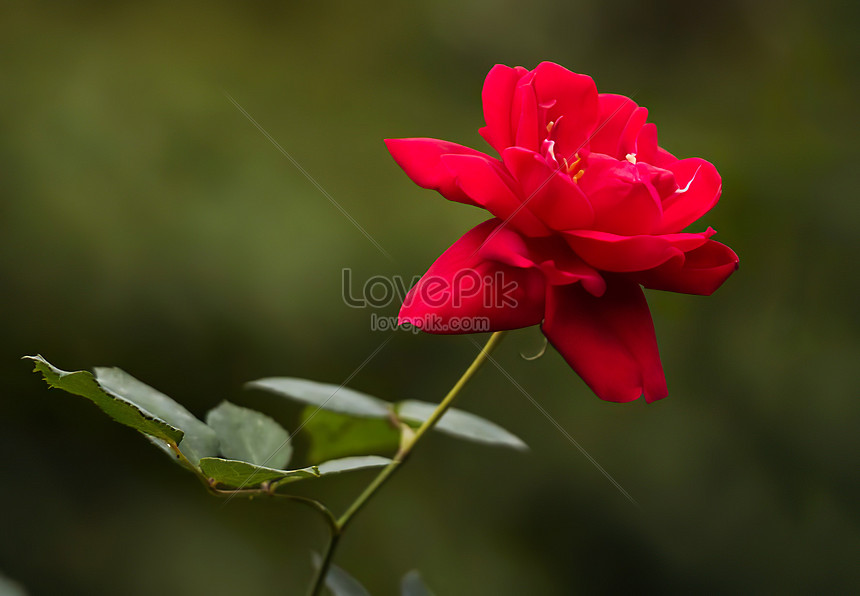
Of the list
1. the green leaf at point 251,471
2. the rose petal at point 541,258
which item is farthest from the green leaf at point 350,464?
the rose petal at point 541,258

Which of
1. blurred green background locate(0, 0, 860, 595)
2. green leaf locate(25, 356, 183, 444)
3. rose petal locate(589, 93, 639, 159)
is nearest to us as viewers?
green leaf locate(25, 356, 183, 444)

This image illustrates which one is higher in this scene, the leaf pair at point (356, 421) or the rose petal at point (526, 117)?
the rose petal at point (526, 117)

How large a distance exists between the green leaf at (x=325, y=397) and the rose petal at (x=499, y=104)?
0.17 metres

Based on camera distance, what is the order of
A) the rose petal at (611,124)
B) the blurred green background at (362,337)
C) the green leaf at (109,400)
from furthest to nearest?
the blurred green background at (362,337) < the rose petal at (611,124) < the green leaf at (109,400)

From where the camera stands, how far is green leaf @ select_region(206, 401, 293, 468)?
1.25 feet

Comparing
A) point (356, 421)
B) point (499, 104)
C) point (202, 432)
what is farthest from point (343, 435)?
point (499, 104)

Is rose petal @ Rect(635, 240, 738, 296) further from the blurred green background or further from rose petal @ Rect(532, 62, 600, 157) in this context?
the blurred green background

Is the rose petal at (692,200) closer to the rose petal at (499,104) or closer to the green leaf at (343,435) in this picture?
the rose petal at (499,104)

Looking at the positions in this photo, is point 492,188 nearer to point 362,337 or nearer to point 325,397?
point 325,397

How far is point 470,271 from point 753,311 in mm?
834

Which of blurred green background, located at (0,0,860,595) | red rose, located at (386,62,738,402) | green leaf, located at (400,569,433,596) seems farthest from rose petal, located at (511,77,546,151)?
blurred green background, located at (0,0,860,595)

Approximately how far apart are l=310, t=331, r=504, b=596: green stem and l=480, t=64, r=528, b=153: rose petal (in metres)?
0.10

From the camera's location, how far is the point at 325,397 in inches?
16.9

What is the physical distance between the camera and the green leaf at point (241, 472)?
0.29 meters
